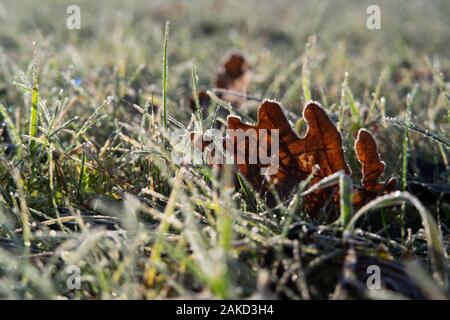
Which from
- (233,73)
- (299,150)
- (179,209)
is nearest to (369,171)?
(299,150)

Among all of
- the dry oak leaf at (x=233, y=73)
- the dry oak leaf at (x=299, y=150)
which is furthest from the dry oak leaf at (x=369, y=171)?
the dry oak leaf at (x=233, y=73)

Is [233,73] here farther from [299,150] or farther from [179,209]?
[179,209]

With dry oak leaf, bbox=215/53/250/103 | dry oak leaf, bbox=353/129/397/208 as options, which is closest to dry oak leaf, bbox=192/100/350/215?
dry oak leaf, bbox=353/129/397/208

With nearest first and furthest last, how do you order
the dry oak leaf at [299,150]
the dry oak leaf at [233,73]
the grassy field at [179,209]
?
the grassy field at [179,209], the dry oak leaf at [299,150], the dry oak leaf at [233,73]

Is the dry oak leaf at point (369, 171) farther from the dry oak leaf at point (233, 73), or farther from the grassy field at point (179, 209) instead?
the dry oak leaf at point (233, 73)

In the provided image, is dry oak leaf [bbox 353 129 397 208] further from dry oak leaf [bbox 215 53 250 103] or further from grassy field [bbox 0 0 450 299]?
dry oak leaf [bbox 215 53 250 103]
